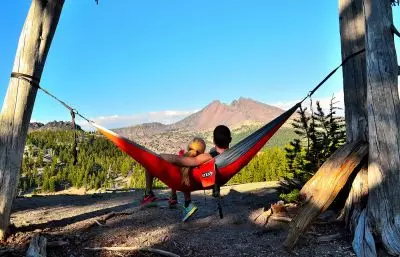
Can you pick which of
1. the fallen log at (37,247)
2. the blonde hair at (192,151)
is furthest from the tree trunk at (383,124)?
the fallen log at (37,247)

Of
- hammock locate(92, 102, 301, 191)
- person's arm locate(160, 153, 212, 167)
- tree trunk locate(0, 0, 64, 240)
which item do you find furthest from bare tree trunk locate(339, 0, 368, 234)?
tree trunk locate(0, 0, 64, 240)

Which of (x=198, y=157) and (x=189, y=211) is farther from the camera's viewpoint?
(x=189, y=211)

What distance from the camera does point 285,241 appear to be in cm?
417

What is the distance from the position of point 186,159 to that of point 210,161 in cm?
34

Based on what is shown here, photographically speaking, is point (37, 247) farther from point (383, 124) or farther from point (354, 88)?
→ point (354, 88)

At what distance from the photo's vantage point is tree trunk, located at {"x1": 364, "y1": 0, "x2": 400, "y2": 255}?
13.1 ft

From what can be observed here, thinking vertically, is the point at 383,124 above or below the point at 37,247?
above

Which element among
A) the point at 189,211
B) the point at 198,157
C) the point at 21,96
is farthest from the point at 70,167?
the point at 198,157

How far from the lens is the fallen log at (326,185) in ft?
13.8

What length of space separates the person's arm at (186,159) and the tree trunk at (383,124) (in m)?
1.90

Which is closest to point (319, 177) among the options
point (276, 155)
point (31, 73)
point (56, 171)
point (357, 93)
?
point (357, 93)

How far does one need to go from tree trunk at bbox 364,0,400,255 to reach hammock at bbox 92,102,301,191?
0.96 metres

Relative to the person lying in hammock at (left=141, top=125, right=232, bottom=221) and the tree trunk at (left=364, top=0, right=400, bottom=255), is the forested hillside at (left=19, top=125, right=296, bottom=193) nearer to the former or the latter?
the person lying in hammock at (left=141, top=125, right=232, bottom=221)

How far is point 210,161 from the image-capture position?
15.3 feet
